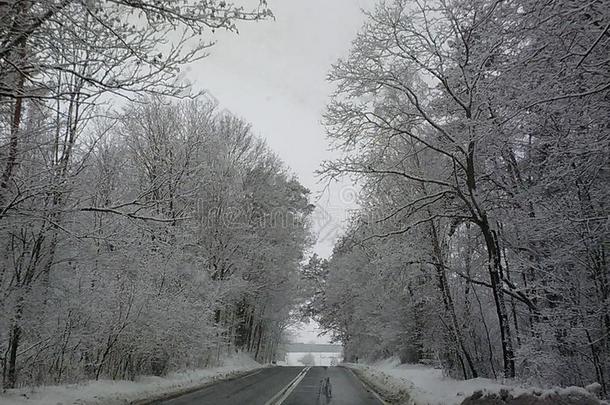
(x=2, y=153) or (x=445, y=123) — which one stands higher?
(x=445, y=123)

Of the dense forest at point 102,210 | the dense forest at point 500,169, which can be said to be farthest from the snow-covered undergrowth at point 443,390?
the dense forest at point 102,210

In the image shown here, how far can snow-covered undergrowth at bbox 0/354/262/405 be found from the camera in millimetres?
8211

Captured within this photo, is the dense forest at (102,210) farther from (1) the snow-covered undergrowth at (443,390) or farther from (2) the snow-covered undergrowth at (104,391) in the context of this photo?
(1) the snow-covered undergrowth at (443,390)

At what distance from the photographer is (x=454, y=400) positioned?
881cm

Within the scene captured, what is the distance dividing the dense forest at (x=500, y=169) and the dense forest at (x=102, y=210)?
3789 mm

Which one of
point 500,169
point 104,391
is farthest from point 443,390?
point 104,391

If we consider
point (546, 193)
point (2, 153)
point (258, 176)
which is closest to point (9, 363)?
point (2, 153)

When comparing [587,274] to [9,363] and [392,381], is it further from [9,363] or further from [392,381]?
[9,363]

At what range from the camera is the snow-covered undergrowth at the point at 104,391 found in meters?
8.21

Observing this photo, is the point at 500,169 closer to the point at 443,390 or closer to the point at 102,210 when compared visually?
the point at 443,390

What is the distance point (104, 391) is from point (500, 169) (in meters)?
10.5

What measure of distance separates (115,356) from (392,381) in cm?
896

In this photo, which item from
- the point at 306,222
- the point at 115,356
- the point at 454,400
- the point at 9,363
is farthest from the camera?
the point at 306,222

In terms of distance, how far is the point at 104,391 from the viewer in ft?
34.3
